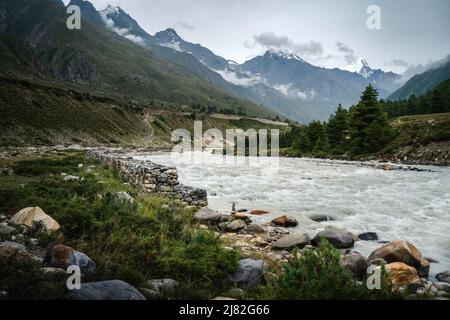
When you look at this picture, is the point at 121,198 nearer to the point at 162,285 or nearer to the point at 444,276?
the point at 162,285

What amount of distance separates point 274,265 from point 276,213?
6983 millimetres

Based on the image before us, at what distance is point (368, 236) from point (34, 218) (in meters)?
10.8

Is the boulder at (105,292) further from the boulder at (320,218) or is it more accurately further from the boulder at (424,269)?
the boulder at (320,218)

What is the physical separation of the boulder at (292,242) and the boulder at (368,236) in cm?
245

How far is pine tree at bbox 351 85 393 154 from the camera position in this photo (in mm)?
49688

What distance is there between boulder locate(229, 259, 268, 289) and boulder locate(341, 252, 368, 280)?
221 centimetres

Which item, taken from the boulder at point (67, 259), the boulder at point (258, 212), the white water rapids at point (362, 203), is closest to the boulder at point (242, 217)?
the white water rapids at point (362, 203)

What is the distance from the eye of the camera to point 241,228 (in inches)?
479

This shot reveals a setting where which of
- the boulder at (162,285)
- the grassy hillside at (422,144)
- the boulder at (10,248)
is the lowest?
the boulder at (162,285)

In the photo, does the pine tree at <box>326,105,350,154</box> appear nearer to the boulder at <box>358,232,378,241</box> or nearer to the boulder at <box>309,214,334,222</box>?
the boulder at <box>309,214,334,222</box>

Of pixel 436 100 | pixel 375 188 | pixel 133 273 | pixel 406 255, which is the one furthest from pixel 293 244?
pixel 436 100

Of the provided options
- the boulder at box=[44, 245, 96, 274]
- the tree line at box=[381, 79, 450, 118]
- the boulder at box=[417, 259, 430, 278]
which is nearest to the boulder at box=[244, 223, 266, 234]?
the boulder at box=[417, 259, 430, 278]

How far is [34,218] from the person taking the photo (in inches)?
337

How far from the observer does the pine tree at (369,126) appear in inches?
1956
